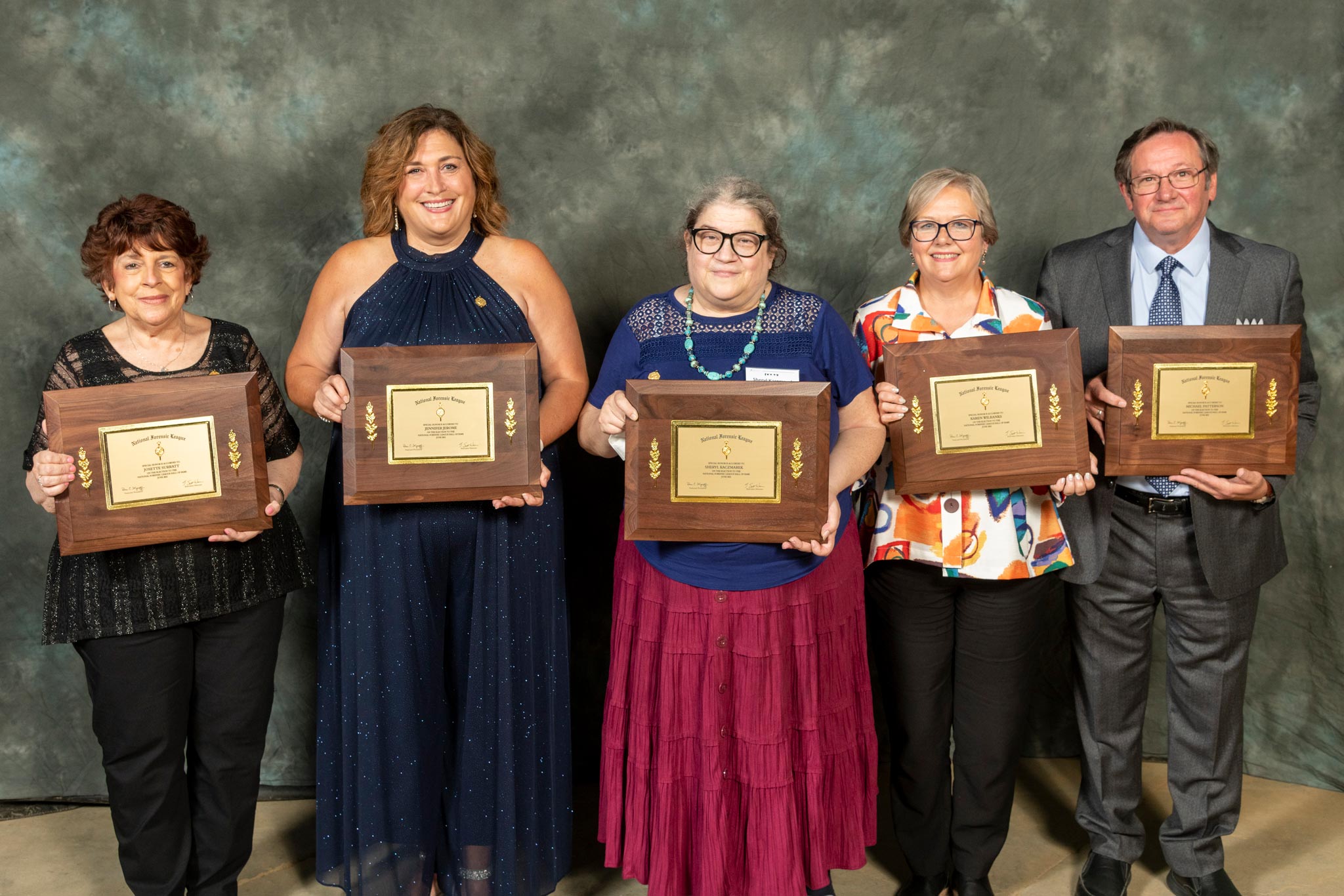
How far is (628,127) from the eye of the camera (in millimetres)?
3658

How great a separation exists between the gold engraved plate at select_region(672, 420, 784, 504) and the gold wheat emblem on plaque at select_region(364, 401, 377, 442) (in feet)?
2.19

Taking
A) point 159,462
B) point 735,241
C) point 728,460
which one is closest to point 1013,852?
point 728,460

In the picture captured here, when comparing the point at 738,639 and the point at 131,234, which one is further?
the point at 738,639

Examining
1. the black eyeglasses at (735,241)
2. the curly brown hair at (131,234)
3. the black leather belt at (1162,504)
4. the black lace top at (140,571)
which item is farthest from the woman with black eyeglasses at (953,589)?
the curly brown hair at (131,234)

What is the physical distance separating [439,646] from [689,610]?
0.67 m

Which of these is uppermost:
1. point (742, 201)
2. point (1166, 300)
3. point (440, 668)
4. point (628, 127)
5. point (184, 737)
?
point (628, 127)

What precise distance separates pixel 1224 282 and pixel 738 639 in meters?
1.54

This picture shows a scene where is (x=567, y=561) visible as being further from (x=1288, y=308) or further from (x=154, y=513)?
(x=1288, y=308)

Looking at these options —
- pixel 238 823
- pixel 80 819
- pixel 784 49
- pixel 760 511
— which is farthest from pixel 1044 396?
pixel 80 819

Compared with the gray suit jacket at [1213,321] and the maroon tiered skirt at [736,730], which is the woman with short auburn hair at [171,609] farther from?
the gray suit jacket at [1213,321]

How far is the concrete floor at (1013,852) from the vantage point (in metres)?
3.24

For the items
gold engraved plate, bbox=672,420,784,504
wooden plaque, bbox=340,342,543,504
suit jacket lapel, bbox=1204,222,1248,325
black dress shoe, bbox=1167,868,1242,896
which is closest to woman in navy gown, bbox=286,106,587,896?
wooden plaque, bbox=340,342,543,504

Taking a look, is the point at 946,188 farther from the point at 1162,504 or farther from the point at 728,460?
the point at 1162,504

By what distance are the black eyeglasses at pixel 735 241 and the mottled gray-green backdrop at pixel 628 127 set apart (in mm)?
1230
